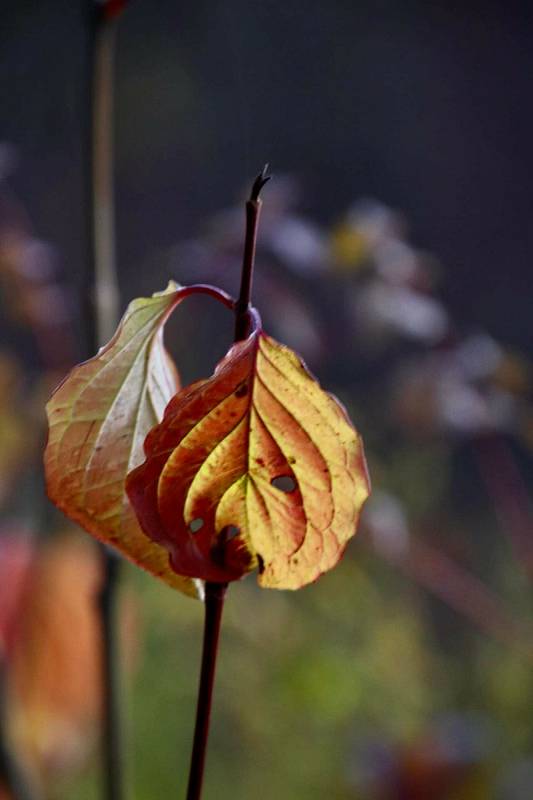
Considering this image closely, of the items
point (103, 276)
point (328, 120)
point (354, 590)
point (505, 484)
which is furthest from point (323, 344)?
point (328, 120)

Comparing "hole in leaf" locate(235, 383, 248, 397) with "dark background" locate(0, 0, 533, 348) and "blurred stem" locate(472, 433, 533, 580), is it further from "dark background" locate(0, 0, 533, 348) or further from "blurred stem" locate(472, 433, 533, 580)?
"dark background" locate(0, 0, 533, 348)

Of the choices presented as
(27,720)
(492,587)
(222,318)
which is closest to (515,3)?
(222,318)

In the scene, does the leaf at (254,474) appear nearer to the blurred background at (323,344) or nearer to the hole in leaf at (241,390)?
the hole in leaf at (241,390)

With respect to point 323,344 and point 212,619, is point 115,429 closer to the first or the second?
point 212,619

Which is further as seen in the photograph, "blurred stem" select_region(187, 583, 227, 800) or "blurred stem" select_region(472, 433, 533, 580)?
"blurred stem" select_region(472, 433, 533, 580)

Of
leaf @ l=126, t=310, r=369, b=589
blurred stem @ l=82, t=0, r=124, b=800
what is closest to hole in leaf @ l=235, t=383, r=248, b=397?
leaf @ l=126, t=310, r=369, b=589

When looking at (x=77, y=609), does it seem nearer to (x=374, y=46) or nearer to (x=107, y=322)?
(x=107, y=322)

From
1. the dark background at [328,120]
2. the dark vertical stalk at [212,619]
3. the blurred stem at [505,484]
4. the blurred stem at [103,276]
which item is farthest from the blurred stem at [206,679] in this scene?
the dark background at [328,120]
